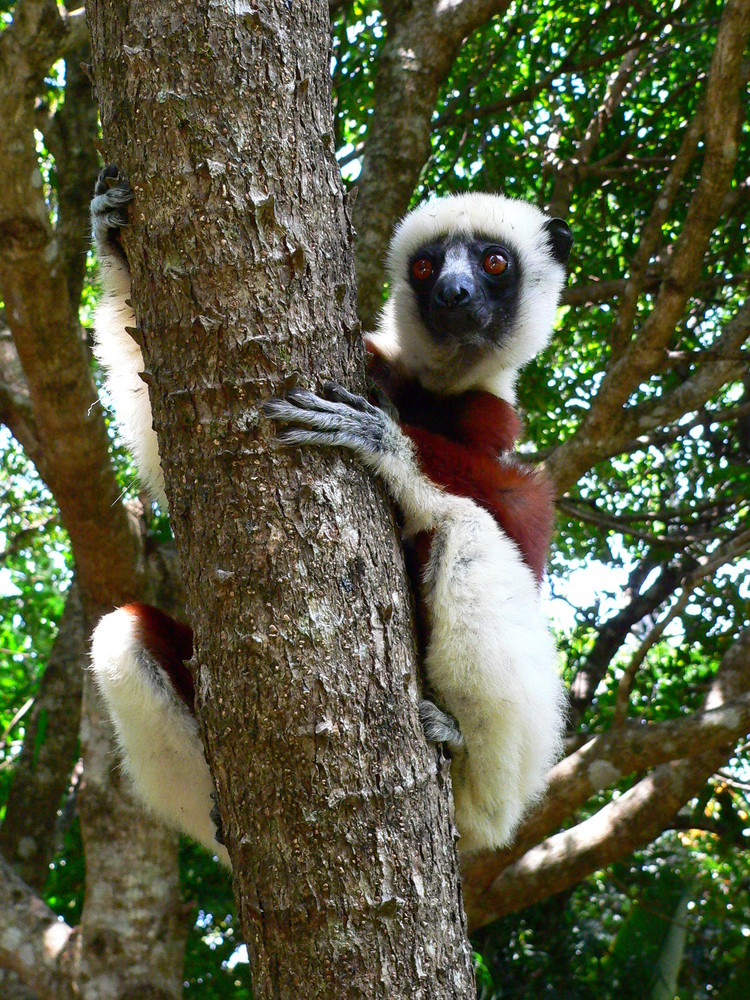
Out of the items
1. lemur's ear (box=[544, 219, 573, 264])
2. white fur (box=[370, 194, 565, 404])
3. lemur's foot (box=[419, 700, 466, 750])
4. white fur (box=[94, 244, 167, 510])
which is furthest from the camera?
lemur's ear (box=[544, 219, 573, 264])

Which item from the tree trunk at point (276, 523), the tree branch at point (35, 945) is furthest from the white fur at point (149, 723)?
the tree branch at point (35, 945)

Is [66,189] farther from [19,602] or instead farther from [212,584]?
[212,584]

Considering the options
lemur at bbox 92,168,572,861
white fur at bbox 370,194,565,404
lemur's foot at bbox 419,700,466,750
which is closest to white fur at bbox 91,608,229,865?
lemur at bbox 92,168,572,861

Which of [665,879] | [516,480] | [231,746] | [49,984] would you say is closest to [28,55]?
[516,480]

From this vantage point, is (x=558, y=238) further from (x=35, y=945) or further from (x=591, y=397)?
(x=35, y=945)

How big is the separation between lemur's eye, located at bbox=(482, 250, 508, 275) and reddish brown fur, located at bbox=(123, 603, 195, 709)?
6.73ft

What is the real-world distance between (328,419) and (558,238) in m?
2.73

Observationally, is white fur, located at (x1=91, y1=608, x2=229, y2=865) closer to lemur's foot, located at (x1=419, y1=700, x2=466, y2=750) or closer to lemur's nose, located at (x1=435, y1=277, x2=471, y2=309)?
lemur's foot, located at (x1=419, y1=700, x2=466, y2=750)

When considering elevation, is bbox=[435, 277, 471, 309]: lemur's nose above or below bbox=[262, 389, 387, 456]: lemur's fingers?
above

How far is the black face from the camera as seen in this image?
156 inches

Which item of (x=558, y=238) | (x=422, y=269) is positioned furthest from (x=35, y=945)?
(x=558, y=238)

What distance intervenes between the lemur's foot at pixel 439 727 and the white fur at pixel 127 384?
1.41 metres

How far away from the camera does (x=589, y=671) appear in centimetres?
792

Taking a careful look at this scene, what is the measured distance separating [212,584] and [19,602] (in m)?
7.77
